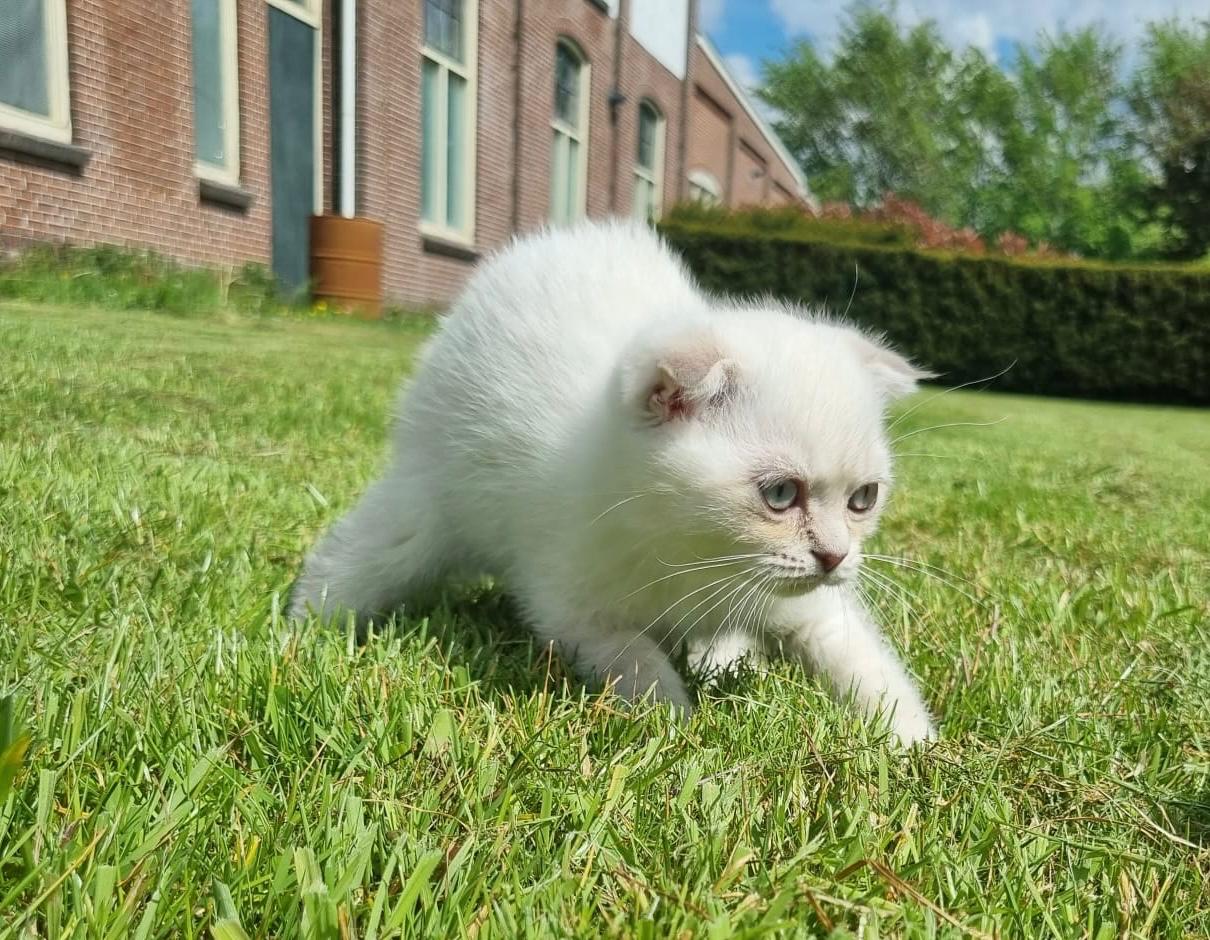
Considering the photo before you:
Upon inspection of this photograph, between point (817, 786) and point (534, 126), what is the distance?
46.8 feet

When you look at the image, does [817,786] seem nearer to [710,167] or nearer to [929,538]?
[929,538]

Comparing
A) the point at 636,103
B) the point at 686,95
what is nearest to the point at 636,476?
the point at 636,103

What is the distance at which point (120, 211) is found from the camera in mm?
6922

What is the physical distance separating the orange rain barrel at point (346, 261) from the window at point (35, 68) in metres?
4.05

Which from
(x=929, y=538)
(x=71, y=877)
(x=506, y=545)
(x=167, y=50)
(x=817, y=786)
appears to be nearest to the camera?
(x=71, y=877)

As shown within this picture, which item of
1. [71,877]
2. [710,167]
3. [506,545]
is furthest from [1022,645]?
[710,167]

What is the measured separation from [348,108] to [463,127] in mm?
2793

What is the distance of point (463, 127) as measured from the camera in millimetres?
13070

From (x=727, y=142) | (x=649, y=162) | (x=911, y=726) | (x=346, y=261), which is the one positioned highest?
(x=727, y=142)

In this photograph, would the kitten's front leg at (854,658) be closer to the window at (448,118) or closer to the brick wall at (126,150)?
the brick wall at (126,150)

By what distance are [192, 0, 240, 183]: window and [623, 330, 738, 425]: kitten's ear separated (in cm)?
699

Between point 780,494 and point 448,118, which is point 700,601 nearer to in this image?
point 780,494

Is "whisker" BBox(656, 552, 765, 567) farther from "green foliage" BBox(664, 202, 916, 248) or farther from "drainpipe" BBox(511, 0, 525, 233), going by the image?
"green foliage" BBox(664, 202, 916, 248)

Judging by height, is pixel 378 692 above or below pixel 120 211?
below
